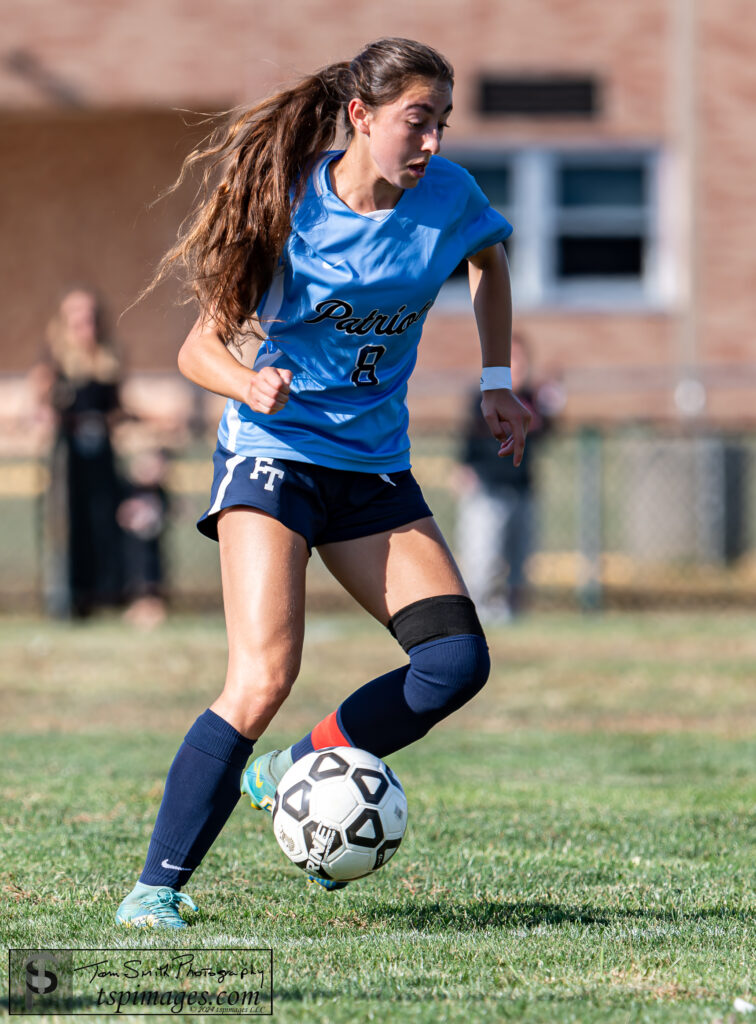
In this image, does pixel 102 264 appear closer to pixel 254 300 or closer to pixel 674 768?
pixel 674 768

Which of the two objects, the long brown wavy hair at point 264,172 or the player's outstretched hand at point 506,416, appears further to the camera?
the player's outstretched hand at point 506,416

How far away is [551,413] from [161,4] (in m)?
7.71

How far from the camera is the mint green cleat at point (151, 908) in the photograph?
410cm

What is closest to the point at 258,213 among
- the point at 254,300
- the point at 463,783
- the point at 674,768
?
the point at 254,300

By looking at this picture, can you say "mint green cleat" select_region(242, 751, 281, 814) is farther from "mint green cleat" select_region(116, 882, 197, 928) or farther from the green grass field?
"mint green cleat" select_region(116, 882, 197, 928)

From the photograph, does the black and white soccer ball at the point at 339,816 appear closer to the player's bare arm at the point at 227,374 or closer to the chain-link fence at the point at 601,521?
the player's bare arm at the point at 227,374

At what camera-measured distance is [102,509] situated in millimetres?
13000

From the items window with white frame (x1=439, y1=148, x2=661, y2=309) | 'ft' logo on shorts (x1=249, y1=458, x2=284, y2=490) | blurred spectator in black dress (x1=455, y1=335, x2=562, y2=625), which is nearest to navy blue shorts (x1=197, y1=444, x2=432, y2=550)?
'ft' logo on shorts (x1=249, y1=458, x2=284, y2=490)

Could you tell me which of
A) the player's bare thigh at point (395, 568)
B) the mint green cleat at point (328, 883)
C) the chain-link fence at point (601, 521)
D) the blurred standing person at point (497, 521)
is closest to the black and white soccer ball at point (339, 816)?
the mint green cleat at point (328, 883)

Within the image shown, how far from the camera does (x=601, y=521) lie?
15.2m

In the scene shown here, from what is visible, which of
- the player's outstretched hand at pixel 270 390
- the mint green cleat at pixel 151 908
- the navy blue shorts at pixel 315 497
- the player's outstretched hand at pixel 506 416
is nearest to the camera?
the player's outstretched hand at pixel 270 390

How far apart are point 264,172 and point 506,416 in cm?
101

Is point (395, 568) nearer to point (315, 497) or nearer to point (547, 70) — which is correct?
point (315, 497)

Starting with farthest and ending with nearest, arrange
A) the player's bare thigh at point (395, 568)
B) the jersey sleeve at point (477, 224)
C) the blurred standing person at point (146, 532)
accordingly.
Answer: the blurred standing person at point (146, 532), the jersey sleeve at point (477, 224), the player's bare thigh at point (395, 568)
